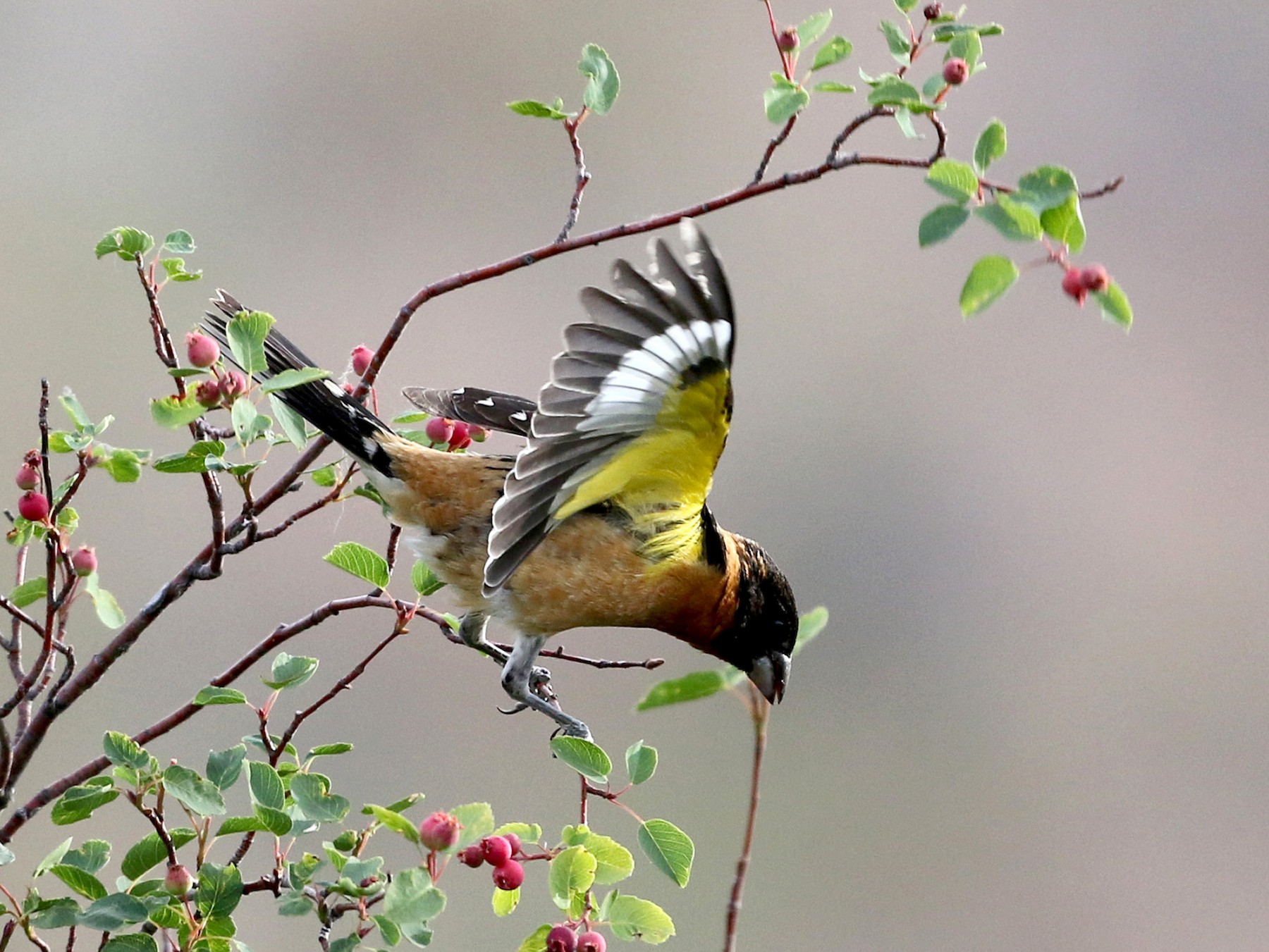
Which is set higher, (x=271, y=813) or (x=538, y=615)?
(x=271, y=813)

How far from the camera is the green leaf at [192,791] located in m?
1.43

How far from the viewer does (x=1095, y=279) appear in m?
1.42

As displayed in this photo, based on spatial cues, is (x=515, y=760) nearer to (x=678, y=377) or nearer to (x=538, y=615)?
(x=538, y=615)

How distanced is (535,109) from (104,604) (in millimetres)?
915

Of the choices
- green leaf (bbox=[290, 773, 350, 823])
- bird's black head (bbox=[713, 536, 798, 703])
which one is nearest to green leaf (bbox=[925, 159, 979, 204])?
green leaf (bbox=[290, 773, 350, 823])

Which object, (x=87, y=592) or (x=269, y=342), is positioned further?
(x=269, y=342)

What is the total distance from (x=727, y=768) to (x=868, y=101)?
6301 millimetres

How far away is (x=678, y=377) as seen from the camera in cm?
189

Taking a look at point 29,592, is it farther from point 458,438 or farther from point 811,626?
point 811,626

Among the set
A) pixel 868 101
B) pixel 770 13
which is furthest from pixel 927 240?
pixel 770 13

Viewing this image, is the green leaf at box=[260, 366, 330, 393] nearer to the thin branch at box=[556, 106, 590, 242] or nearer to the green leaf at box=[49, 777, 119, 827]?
the thin branch at box=[556, 106, 590, 242]

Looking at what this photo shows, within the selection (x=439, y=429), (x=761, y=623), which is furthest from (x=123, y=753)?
(x=761, y=623)

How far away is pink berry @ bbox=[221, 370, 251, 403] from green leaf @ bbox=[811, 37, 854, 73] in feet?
2.71

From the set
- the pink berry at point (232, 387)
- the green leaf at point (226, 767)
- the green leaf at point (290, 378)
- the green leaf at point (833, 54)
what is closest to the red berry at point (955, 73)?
the green leaf at point (833, 54)
